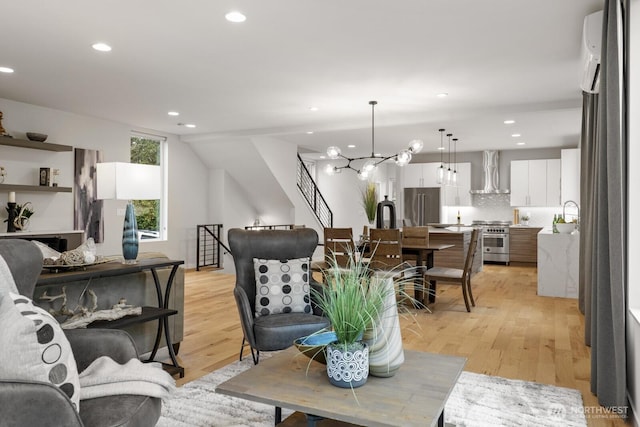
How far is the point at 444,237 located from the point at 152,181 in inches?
205

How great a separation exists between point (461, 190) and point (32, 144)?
331 inches

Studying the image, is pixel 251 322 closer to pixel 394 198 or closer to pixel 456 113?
pixel 456 113

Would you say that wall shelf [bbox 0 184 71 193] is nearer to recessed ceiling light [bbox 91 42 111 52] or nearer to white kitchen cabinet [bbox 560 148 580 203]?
recessed ceiling light [bbox 91 42 111 52]

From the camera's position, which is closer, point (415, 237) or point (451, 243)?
point (415, 237)

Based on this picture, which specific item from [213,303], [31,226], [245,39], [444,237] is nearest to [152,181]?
[245,39]

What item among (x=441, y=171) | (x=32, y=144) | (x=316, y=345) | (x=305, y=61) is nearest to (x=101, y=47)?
(x=305, y=61)

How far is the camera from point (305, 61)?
14.6 feet

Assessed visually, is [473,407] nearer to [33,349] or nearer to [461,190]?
[33,349]

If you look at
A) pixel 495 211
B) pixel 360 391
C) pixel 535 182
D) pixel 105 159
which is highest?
pixel 105 159

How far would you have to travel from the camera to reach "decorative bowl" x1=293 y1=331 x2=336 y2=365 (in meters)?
2.06

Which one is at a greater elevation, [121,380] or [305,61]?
[305,61]

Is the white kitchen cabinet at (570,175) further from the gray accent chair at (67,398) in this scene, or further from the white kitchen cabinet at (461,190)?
the gray accent chair at (67,398)

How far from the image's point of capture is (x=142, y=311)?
3.30m

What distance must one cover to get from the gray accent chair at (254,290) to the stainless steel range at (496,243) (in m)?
7.16
